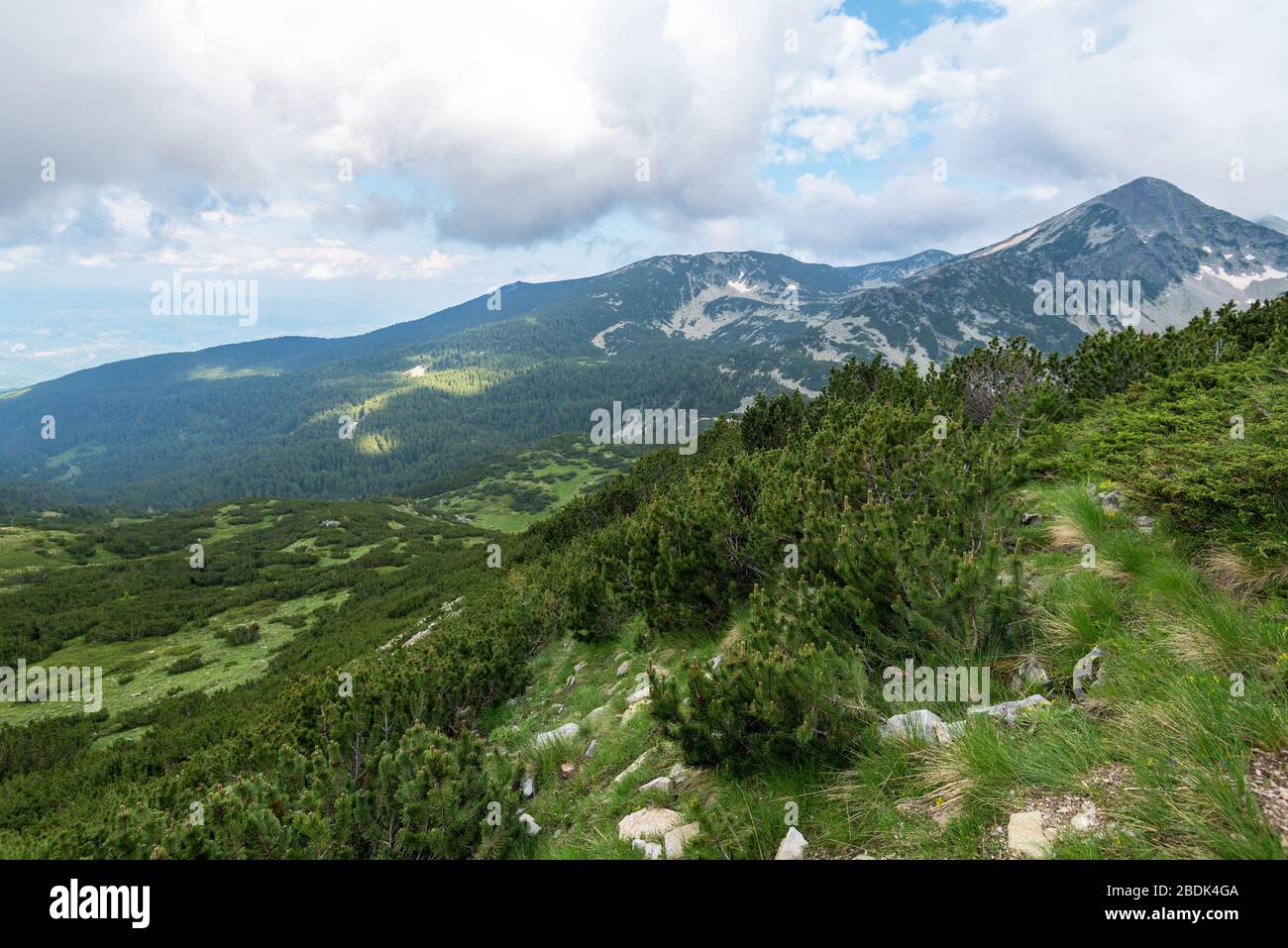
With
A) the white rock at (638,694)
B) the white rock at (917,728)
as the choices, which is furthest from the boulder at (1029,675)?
the white rock at (638,694)

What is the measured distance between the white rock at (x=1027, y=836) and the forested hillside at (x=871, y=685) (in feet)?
0.07

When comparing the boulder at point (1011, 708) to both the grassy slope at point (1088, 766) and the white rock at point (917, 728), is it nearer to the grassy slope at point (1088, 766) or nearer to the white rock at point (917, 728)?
the grassy slope at point (1088, 766)

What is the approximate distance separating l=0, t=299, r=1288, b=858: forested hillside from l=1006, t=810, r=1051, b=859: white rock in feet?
0.07

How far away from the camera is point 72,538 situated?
93750mm

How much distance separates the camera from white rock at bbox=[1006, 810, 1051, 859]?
309 cm

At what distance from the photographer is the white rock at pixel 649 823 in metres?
4.86

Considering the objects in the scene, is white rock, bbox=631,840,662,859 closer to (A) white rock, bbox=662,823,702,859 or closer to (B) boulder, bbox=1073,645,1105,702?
(A) white rock, bbox=662,823,702,859

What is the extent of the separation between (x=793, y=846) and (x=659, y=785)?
223cm

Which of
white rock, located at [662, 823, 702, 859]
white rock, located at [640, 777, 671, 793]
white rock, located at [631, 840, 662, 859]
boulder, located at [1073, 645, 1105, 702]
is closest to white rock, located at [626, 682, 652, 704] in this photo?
white rock, located at [640, 777, 671, 793]

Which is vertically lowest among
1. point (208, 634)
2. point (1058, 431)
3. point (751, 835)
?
point (208, 634)
